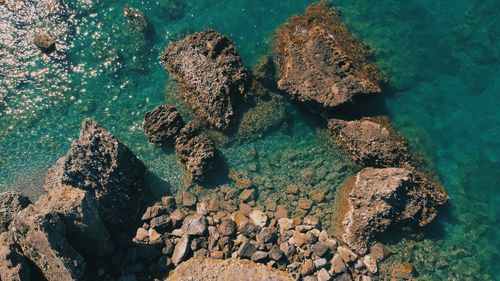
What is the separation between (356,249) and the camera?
800 inches

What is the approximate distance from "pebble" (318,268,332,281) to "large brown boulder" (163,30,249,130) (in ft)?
26.1

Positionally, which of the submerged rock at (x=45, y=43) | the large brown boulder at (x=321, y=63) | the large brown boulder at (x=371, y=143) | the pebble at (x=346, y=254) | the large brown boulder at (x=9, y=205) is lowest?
the pebble at (x=346, y=254)

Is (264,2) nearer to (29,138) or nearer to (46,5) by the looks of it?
(46,5)

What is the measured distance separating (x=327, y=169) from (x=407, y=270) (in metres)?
5.55

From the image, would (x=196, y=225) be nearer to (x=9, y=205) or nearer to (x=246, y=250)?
(x=246, y=250)

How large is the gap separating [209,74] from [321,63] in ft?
17.9

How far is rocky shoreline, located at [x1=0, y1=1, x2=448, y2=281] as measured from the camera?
17266mm

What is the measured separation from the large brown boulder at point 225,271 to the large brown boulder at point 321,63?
8334mm

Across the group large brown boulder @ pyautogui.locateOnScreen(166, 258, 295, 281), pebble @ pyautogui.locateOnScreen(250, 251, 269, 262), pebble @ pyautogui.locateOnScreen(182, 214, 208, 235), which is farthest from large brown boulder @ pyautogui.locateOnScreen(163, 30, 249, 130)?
large brown boulder @ pyautogui.locateOnScreen(166, 258, 295, 281)

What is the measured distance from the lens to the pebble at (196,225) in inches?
784

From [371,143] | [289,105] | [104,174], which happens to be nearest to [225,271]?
[104,174]

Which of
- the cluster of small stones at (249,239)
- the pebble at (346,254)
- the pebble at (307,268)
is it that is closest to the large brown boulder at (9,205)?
the cluster of small stones at (249,239)

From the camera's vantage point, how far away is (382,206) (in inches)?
805

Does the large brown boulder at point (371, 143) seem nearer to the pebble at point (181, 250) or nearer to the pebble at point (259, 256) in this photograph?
the pebble at point (259, 256)
